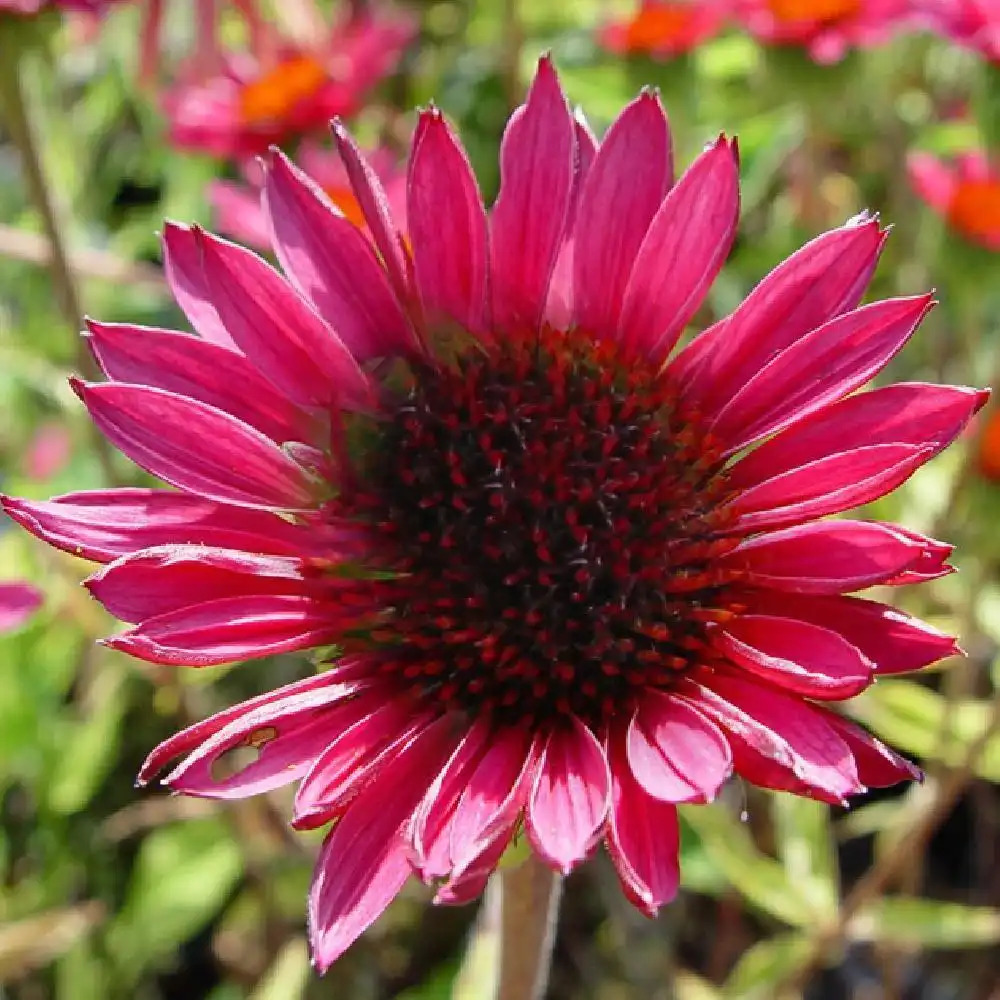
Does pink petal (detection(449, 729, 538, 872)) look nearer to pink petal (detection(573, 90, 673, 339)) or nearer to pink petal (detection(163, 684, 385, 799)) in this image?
pink petal (detection(163, 684, 385, 799))

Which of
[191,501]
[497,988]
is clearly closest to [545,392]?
[191,501]

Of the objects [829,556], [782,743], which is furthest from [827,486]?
[782,743]

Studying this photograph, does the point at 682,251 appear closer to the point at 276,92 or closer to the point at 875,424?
the point at 875,424

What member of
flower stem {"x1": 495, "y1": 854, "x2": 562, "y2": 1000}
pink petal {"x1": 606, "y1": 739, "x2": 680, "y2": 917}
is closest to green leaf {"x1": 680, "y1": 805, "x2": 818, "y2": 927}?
flower stem {"x1": 495, "y1": 854, "x2": 562, "y2": 1000}

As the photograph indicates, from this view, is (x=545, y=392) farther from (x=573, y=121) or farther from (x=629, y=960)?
(x=629, y=960)

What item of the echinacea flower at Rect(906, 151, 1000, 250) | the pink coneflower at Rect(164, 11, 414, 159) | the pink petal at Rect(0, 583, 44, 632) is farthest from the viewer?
the pink coneflower at Rect(164, 11, 414, 159)

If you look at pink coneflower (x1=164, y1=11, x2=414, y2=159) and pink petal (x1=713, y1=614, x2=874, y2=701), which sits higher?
pink coneflower (x1=164, y1=11, x2=414, y2=159)
